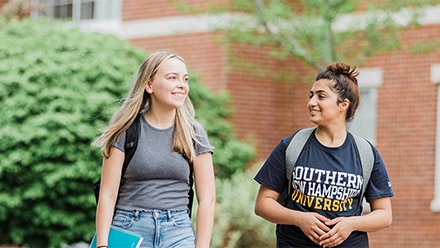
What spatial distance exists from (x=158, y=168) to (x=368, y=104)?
10.1 meters

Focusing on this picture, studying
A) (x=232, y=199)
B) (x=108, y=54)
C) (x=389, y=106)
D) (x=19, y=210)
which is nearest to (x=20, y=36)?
(x=108, y=54)

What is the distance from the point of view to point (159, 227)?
633cm

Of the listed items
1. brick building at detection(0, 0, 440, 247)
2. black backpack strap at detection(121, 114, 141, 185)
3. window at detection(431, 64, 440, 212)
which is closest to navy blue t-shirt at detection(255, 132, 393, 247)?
black backpack strap at detection(121, 114, 141, 185)

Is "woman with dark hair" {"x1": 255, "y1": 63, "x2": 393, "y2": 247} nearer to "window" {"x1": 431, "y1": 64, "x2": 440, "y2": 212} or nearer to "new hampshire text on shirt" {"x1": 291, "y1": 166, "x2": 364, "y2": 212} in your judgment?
"new hampshire text on shirt" {"x1": 291, "y1": 166, "x2": 364, "y2": 212}

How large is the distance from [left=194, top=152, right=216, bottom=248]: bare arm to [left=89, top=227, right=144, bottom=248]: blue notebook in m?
0.41

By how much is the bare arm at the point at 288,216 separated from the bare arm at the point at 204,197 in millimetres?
304

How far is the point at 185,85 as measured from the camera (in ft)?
21.5

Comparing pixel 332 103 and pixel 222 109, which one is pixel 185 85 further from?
pixel 222 109

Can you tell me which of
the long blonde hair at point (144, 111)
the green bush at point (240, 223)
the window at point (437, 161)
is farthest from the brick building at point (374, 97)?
the long blonde hair at point (144, 111)

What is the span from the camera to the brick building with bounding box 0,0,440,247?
15352mm

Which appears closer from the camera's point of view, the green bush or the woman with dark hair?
the woman with dark hair

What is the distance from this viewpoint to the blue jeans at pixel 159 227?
6336 mm

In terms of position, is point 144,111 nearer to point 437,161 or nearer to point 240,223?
point 240,223

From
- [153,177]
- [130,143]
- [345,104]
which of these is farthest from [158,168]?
[345,104]
